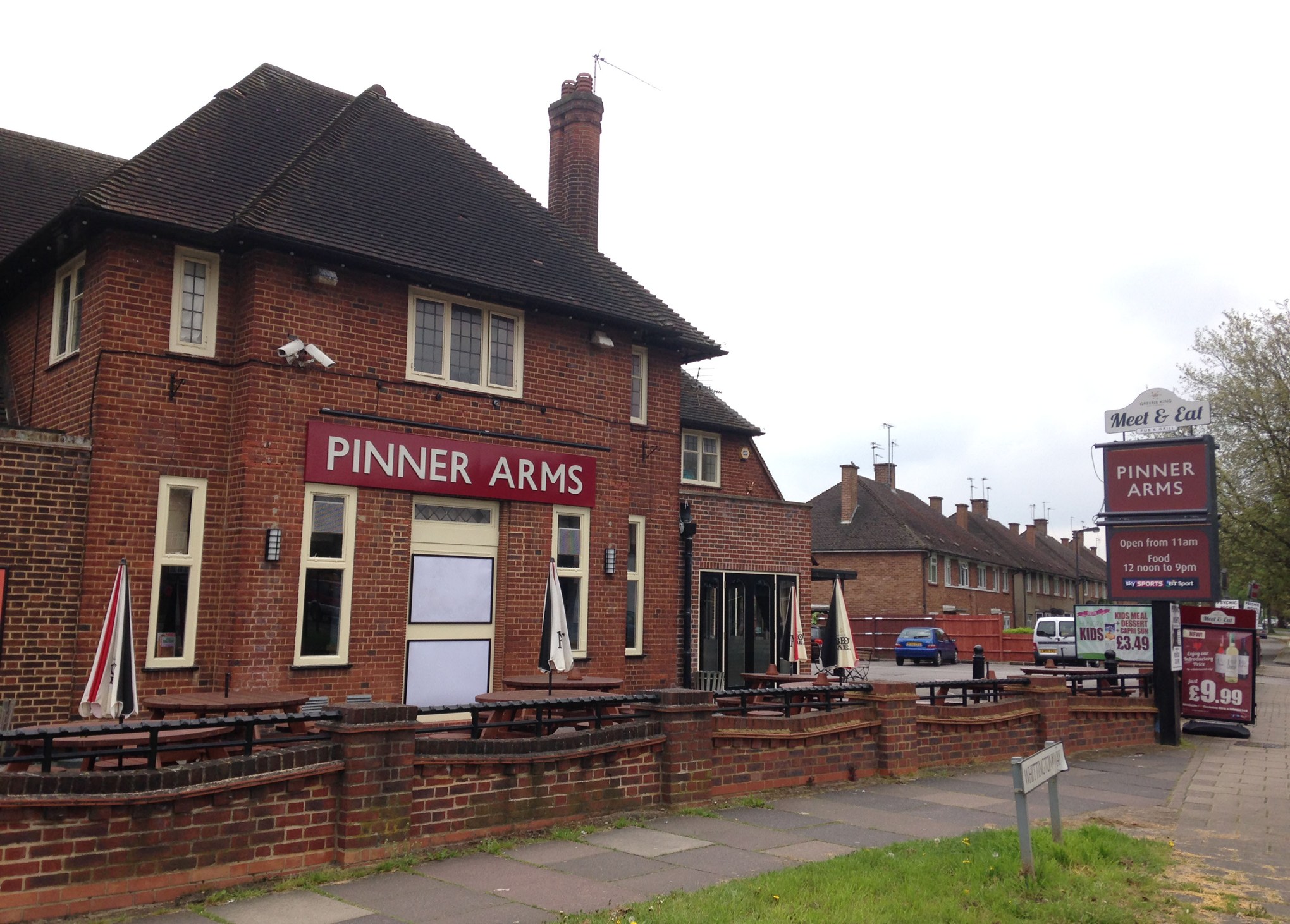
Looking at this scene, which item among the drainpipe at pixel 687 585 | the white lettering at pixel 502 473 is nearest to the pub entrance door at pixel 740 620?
the drainpipe at pixel 687 585

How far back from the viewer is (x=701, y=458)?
21984mm

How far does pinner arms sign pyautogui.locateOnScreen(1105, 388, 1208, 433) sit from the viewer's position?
55.5ft

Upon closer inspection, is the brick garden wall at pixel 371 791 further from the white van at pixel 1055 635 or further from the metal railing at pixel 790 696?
the white van at pixel 1055 635

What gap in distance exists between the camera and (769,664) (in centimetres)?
1983

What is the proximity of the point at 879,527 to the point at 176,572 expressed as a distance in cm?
4324

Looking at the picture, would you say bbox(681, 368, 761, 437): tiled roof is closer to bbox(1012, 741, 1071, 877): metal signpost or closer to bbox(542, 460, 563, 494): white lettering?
bbox(542, 460, 563, 494): white lettering

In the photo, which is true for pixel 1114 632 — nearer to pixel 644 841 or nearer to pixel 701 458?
pixel 701 458

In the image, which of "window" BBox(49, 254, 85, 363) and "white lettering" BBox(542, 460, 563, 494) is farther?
"white lettering" BBox(542, 460, 563, 494)

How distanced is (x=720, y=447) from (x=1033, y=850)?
1501cm

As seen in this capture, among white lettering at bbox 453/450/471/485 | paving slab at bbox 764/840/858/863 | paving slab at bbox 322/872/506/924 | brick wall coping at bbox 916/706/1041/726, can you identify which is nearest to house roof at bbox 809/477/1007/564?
brick wall coping at bbox 916/706/1041/726

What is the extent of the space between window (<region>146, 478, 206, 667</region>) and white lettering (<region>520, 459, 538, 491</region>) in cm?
423

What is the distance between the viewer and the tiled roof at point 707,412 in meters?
21.6

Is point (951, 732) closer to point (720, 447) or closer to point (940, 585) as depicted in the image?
point (720, 447)

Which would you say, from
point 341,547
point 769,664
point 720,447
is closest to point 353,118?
point 341,547
